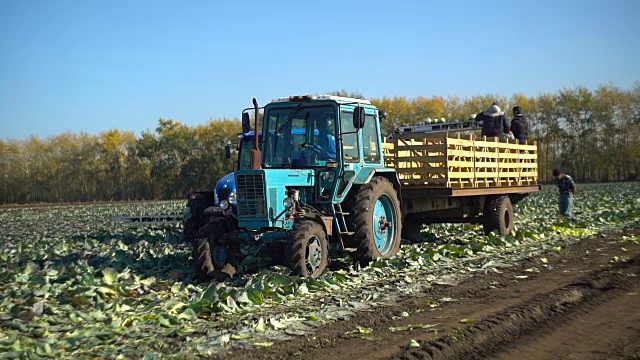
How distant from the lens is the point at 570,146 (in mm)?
61594

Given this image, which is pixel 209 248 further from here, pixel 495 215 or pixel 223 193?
pixel 495 215

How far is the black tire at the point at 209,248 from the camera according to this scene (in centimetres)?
916

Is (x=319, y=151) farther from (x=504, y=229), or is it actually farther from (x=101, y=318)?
(x=504, y=229)

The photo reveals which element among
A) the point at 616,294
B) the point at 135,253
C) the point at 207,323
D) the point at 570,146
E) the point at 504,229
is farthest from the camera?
the point at 570,146

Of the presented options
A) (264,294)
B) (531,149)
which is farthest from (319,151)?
(531,149)

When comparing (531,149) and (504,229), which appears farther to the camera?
(531,149)

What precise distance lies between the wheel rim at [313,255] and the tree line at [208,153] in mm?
50074

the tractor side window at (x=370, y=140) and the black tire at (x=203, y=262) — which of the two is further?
the tractor side window at (x=370, y=140)

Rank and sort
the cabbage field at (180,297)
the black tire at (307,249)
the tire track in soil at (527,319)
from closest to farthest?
the tire track in soil at (527,319)
the cabbage field at (180,297)
the black tire at (307,249)

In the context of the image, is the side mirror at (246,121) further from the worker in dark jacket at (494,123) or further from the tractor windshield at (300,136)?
the worker in dark jacket at (494,123)

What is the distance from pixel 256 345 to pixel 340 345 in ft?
2.49

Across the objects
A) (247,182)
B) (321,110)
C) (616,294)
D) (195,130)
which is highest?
(195,130)

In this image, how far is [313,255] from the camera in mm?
9148

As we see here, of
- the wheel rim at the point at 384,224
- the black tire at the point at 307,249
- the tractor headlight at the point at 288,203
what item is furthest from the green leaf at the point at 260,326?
the wheel rim at the point at 384,224
